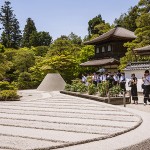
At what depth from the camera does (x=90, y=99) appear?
2061 cm

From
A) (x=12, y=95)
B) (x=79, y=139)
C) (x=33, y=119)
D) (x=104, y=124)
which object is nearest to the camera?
(x=79, y=139)

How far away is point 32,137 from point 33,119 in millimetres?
3592

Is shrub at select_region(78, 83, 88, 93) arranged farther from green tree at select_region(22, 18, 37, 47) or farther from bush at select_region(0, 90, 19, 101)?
green tree at select_region(22, 18, 37, 47)

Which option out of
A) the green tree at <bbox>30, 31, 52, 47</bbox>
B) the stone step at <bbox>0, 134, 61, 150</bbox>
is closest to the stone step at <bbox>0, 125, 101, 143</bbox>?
the stone step at <bbox>0, 134, 61, 150</bbox>

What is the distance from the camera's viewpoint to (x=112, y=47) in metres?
42.5

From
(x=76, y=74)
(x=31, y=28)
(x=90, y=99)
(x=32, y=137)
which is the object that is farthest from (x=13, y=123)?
(x=31, y=28)

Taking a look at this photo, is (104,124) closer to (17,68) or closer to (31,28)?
(17,68)

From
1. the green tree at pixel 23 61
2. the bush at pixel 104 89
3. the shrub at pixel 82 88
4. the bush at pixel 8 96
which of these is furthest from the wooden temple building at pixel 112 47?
the bush at pixel 104 89

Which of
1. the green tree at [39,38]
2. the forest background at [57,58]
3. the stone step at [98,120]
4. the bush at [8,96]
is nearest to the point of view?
the stone step at [98,120]

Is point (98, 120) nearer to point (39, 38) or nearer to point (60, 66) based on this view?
point (60, 66)

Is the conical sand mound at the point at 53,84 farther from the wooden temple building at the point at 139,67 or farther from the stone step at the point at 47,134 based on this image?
the stone step at the point at 47,134

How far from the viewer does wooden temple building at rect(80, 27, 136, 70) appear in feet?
133

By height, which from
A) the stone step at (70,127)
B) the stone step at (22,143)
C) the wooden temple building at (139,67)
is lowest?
the stone step at (22,143)

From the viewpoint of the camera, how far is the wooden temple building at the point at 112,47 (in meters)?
40.6
